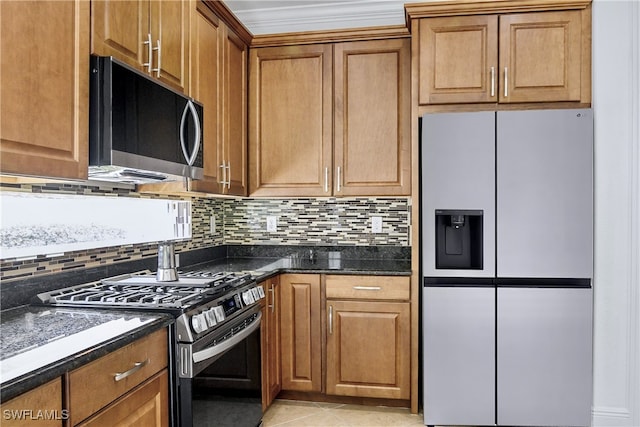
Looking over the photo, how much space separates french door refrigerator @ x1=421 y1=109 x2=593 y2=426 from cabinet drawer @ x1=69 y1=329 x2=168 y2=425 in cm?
150

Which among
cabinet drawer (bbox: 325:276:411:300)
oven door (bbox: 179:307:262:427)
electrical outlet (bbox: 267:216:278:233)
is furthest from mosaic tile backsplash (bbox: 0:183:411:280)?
oven door (bbox: 179:307:262:427)

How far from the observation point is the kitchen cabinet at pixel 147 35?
1.64 metres

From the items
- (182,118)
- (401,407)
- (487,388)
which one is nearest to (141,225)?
(182,118)

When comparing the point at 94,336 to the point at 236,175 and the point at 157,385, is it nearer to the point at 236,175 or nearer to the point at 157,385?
the point at 157,385

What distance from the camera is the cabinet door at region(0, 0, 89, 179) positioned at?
4.10ft

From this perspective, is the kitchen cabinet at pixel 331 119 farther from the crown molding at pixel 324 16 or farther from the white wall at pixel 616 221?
the white wall at pixel 616 221

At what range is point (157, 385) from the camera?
158 centimetres

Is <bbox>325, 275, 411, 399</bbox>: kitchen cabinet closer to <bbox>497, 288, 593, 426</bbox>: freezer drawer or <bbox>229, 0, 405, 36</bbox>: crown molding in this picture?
<bbox>497, 288, 593, 426</bbox>: freezer drawer

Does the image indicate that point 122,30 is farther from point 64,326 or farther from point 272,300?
point 272,300

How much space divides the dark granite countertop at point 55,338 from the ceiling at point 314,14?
7.21 feet

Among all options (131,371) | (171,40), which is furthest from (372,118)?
(131,371)

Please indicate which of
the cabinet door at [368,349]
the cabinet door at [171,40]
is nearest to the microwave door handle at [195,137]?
the cabinet door at [171,40]

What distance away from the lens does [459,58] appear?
8.75ft

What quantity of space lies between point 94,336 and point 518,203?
6.81 feet
